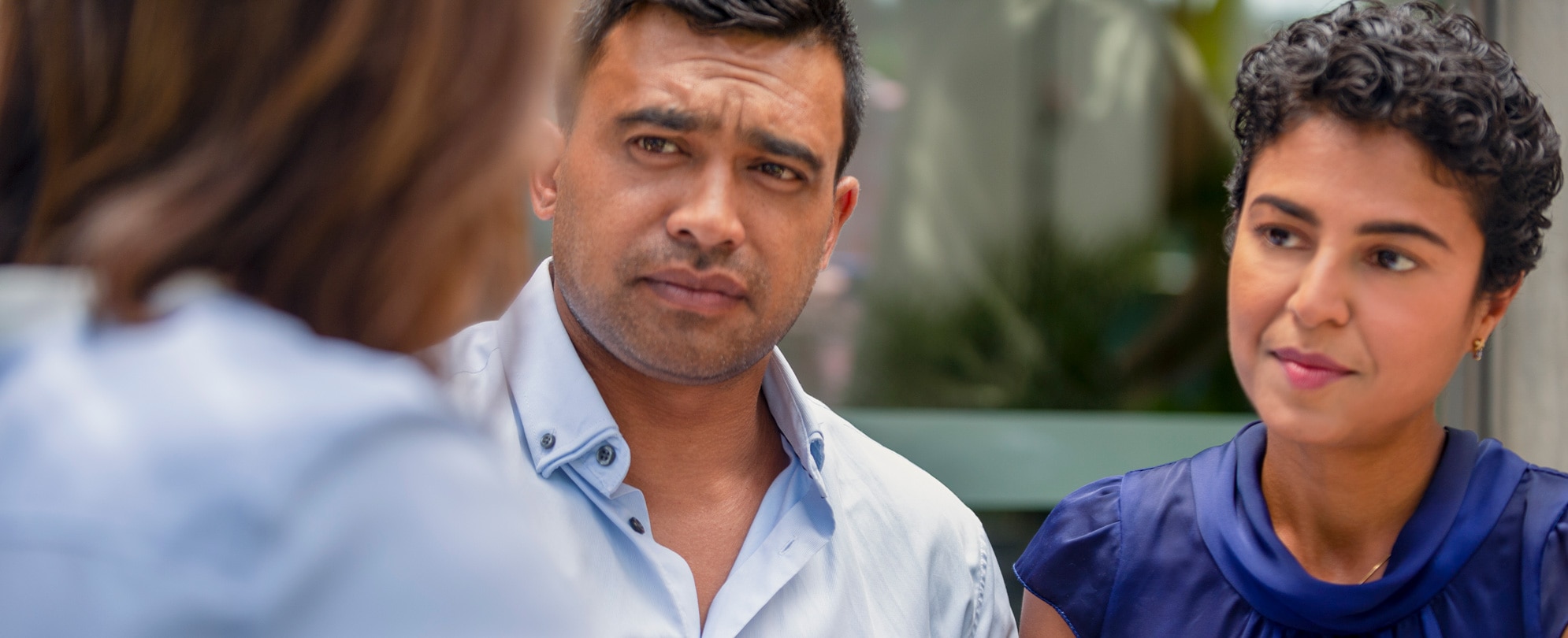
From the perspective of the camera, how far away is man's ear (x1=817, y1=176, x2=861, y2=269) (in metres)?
2.23

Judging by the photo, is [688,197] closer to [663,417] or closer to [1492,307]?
[663,417]

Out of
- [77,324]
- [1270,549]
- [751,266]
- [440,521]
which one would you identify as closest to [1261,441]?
[1270,549]

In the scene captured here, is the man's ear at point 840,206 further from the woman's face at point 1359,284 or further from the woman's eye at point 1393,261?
the woman's eye at point 1393,261

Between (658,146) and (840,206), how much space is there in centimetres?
48

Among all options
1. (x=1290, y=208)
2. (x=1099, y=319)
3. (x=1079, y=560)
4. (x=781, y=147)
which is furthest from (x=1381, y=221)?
(x=1099, y=319)

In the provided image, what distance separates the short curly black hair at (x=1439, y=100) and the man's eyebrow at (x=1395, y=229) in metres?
0.10

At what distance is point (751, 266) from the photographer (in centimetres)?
197

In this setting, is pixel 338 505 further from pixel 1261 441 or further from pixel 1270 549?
pixel 1261 441

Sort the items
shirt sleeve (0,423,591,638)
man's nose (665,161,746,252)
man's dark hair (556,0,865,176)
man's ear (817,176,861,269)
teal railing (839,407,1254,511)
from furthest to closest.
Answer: teal railing (839,407,1254,511) → man's ear (817,176,861,269) → man's dark hair (556,0,865,176) → man's nose (665,161,746,252) → shirt sleeve (0,423,591,638)

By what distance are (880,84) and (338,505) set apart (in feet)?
12.9

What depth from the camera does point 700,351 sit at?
1.97m

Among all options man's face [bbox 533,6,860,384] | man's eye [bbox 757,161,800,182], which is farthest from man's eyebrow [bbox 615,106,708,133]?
man's eye [bbox 757,161,800,182]

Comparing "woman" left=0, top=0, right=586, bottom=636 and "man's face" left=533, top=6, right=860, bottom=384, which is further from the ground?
"woman" left=0, top=0, right=586, bottom=636

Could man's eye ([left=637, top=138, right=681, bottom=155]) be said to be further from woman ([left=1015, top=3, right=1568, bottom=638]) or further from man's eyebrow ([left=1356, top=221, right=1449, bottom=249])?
man's eyebrow ([left=1356, top=221, right=1449, bottom=249])
